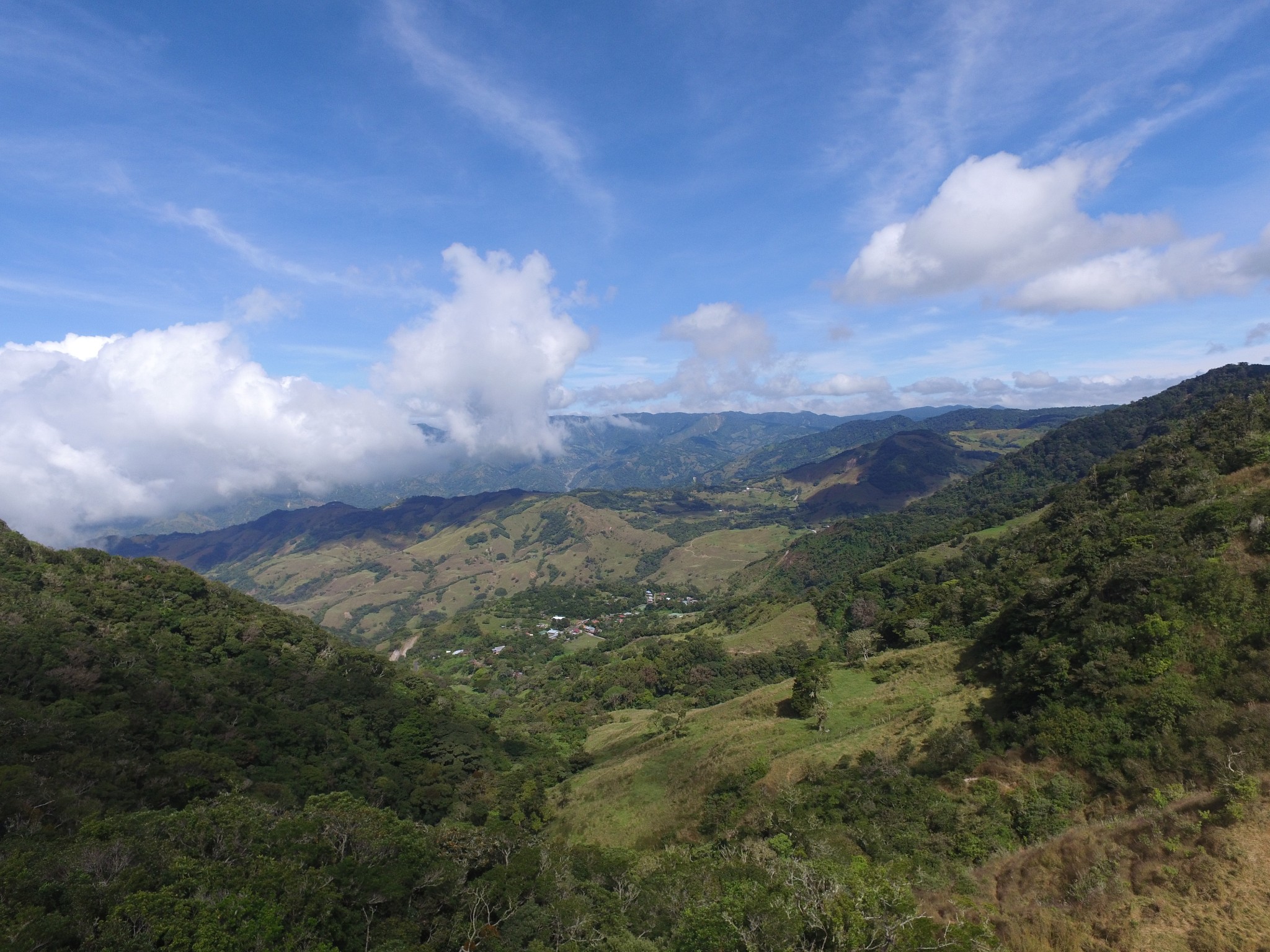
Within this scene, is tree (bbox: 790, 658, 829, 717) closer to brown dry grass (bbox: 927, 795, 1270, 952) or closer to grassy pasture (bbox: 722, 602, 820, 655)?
brown dry grass (bbox: 927, 795, 1270, 952)

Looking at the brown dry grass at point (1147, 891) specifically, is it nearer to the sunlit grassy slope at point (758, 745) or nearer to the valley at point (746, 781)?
the valley at point (746, 781)

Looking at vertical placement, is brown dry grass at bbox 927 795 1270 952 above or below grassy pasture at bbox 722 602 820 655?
above

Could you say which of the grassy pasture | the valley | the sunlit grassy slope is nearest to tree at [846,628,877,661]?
the valley

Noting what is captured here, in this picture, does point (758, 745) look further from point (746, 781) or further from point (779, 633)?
point (779, 633)

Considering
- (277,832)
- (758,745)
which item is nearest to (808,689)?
(758,745)

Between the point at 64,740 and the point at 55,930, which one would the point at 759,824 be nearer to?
the point at 55,930

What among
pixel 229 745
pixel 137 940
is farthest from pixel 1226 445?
pixel 229 745

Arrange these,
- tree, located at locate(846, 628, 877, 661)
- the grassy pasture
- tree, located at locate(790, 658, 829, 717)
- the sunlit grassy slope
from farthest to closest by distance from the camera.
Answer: the grassy pasture < tree, located at locate(846, 628, 877, 661) < tree, located at locate(790, 658, 829, 717) < the sunlit grassy slope
